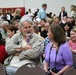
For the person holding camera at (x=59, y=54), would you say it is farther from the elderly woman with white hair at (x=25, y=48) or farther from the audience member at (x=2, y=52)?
the audience member at (x=2, y=52)

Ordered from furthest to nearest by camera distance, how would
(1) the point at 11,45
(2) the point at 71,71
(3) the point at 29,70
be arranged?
(1) the point at 11,45, (3) the point at 29,70, (2) the point at 71,71

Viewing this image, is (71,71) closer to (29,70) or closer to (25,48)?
(29,70)

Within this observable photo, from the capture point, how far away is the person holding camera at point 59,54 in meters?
3.86

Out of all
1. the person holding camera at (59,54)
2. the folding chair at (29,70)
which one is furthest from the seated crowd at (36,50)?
the folding chair at (29,70)

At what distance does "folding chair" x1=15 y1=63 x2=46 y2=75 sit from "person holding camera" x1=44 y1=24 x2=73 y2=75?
0.67ft

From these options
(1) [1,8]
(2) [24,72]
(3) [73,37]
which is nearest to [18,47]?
(2) [24,72]

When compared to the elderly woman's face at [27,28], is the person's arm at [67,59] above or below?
below

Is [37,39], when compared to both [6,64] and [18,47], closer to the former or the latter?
[18,47]

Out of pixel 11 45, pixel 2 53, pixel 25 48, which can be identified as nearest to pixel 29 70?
pixel 25 48

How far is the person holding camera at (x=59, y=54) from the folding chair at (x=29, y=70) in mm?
204

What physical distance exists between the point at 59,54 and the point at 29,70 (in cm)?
51

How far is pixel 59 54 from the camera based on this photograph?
388cm

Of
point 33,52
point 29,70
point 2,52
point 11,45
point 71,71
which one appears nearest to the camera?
point 71,71

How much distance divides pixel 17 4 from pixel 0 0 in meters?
1.25
